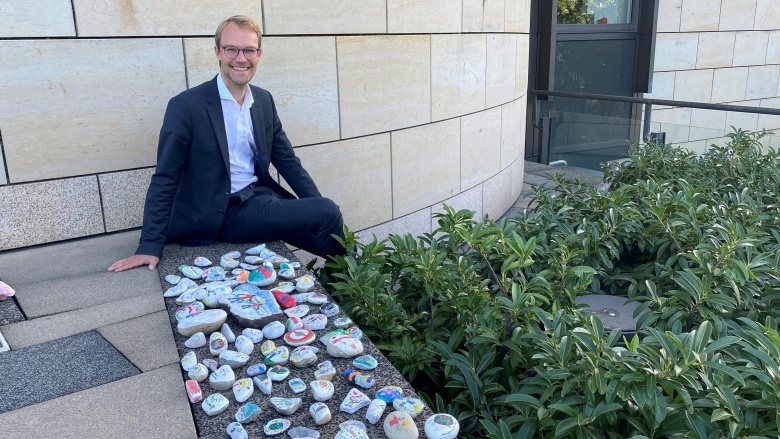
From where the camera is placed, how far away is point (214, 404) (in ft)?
7.34

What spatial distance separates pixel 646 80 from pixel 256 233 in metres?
8.90

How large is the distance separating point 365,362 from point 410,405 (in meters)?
0.35

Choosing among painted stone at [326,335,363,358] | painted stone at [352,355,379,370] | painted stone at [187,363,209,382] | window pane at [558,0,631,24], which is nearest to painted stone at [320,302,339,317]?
Answer: painted stone at [326,335,363,358]

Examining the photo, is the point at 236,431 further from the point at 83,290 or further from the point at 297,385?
the point at 83,290

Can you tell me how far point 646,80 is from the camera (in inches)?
424

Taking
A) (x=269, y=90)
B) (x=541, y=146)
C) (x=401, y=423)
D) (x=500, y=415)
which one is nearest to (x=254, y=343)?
(x=401, y=423)

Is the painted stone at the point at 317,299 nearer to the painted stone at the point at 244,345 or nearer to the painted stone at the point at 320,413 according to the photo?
the painted stone at the point at 244,345

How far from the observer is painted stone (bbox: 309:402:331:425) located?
213cm

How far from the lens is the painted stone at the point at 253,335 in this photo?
2697 mm

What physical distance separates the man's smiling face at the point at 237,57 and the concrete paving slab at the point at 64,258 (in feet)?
3.96

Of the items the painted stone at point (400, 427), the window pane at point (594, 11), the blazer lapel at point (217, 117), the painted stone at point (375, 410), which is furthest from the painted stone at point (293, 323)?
the window pane at point (594, 11)

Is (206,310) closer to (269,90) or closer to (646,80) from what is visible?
(269,90)

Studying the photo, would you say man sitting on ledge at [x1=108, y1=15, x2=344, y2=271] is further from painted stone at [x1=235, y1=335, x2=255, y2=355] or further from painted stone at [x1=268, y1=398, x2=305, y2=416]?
painted stone at [x1=268, y1=398, x2=305, y2=416]

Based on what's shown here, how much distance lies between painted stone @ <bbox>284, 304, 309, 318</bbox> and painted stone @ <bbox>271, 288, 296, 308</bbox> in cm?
4
